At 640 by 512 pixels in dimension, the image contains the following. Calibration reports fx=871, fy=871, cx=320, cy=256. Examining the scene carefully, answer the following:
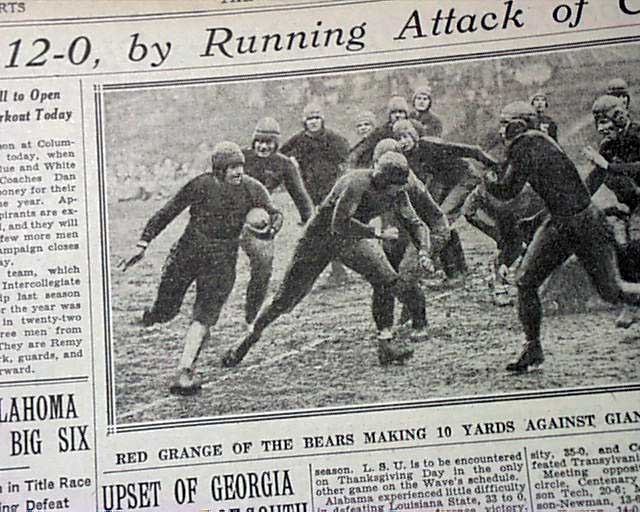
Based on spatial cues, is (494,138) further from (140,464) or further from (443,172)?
(140,464)

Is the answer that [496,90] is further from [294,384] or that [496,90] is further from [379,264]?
[294,384]

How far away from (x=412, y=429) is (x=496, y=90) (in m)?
0.37

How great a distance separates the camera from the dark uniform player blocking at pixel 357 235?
908 millimetres

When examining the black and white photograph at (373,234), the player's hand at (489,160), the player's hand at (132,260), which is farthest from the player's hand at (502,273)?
the player's hand at (132,260)

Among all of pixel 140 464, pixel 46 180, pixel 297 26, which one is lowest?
pixel 140 464

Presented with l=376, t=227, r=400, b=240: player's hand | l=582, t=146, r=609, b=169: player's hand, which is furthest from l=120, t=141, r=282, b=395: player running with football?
l=582, t=146, r=609, b=169: player's hand

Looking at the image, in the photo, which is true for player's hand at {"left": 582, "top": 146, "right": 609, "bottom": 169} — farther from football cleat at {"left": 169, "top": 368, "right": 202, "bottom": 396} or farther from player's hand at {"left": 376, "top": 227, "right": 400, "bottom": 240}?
football cleat at {"left": 169, "top": 368, "right": 202, "bottom": 396}

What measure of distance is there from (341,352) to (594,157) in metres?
Result: 0.33

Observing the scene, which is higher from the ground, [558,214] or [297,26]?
[297,26]

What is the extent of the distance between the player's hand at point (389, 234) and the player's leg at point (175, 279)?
0.19 metres

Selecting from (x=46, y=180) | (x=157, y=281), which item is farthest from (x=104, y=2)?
(x=157, y=281)

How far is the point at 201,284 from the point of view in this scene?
91 centimetres

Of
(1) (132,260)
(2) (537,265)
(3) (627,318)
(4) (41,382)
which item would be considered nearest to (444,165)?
(2) (537,265)

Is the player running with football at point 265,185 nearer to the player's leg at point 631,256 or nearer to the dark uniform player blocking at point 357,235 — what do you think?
the dark uniform player blocking at point 357,235
